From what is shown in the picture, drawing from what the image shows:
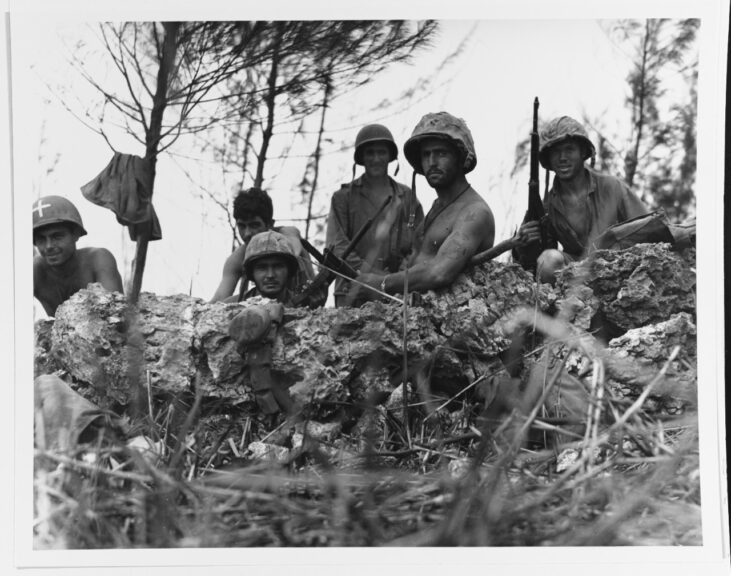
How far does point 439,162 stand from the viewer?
16.3 ft

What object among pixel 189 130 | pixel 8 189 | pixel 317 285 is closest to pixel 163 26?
pixel 189 130

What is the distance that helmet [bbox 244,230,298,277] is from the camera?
499 centimetres

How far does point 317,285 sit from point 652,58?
1458mm

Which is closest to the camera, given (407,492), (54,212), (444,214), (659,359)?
(407,492)

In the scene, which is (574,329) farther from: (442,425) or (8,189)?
(8,189)

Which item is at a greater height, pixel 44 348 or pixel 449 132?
pixel 449 132

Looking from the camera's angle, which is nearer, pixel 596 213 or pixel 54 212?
pixel 54 212

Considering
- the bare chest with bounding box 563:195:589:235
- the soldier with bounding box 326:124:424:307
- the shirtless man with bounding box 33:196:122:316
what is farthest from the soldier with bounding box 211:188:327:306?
the bare chest with bounding box 563:195:589:235

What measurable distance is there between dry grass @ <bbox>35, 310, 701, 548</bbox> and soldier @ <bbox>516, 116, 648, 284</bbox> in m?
0.72

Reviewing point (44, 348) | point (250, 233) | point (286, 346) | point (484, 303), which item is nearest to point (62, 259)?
point (44, 348)

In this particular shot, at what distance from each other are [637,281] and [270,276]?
4.42 ft

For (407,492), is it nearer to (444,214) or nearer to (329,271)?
(329,271)

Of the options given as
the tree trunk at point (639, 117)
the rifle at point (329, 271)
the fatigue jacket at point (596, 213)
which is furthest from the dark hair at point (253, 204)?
the tree trunk at point (639, 117)

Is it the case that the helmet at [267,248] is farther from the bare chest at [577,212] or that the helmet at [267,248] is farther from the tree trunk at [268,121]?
the bare chest at [577,212]
